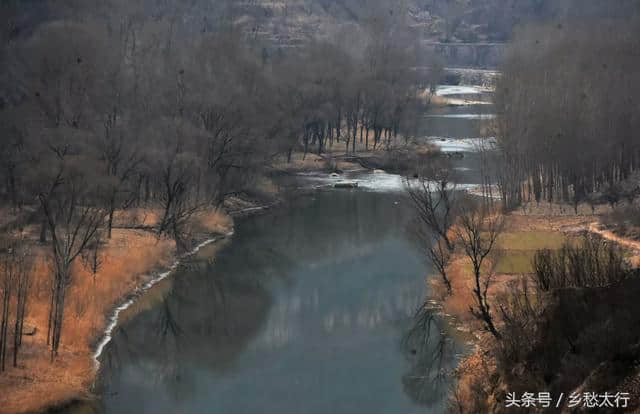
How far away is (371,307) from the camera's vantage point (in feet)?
103

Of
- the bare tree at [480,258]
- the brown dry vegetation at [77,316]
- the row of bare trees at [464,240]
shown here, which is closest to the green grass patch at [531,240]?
the row of bare trees at [464,240]

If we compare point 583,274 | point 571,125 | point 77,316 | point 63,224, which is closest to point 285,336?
point 77,316

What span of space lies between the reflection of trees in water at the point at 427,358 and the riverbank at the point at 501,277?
0.76 m

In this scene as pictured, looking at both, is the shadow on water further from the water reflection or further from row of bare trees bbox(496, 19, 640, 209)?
row of bare trees bbox(496, 19, 640, 209)

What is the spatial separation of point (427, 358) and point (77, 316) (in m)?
11.4

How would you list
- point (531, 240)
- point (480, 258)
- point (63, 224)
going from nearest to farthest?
1. point (480, 258)
2. point (63, 224)
3. point (531, 240)

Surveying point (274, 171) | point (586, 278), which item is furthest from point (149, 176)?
point (586, 278)

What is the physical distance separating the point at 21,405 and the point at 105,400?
2765 millimetres

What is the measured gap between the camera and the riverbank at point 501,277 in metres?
18.6

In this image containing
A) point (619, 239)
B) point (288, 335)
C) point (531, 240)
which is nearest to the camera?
point (288, 335)

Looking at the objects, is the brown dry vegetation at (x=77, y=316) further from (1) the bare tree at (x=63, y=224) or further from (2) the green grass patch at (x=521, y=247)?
(2) the green grass patch at (x=521, y=247)

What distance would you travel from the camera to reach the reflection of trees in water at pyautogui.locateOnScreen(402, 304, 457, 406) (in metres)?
23.9

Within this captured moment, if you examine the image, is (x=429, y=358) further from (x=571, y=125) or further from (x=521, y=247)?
(x=571, y=125)

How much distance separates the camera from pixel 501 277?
104 feet
